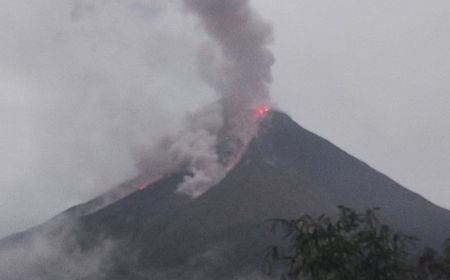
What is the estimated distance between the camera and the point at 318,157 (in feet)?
387

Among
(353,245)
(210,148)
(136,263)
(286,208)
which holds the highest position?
(210,148)

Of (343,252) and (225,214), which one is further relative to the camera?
(225,214)

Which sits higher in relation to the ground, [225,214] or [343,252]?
[225,214]

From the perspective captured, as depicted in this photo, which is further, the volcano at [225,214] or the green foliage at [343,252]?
the volcano at [225,214]

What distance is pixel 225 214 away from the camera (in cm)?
10162

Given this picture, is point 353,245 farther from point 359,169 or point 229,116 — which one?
point 359,169

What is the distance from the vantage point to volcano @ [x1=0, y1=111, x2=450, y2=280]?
92750 mm

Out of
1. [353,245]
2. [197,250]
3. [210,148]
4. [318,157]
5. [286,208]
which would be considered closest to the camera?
[353,245]

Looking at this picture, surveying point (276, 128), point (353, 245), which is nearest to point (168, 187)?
point (276, 128)

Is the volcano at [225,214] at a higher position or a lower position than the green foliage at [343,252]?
higher

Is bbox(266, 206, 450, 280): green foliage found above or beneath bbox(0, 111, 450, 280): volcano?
beneath

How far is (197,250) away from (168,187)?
19689 millimetres

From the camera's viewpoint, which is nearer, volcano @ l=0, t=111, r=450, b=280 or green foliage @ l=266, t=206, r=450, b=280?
green foliage @ l=266, t=206, r=450, b=280

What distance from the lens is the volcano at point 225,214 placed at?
304 ft
